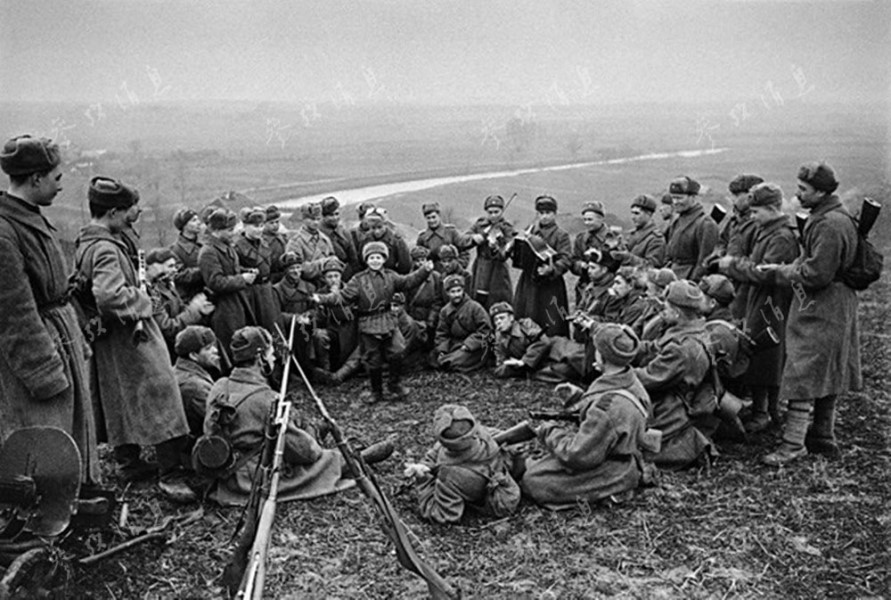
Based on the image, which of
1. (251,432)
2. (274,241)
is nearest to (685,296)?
(251,432)

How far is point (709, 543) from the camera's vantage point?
15.1 feet

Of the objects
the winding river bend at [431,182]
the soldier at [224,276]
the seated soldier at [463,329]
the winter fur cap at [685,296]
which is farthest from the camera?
the winding river bend at [431,182]

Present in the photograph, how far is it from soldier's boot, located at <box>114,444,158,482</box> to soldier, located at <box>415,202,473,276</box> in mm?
4215

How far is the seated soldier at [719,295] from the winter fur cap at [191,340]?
4202mm

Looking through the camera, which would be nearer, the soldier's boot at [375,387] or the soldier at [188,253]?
the soldier at [188,253]

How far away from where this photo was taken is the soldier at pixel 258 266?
744 centimetres

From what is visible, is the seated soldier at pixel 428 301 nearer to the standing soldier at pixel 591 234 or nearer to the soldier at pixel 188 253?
the standing soldier at pixel 591 234

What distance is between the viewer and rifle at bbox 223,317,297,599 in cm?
211

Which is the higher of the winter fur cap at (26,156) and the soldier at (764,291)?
the winter fur cap at (26,156)

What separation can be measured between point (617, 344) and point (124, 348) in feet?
11.1

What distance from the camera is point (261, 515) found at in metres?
2.47

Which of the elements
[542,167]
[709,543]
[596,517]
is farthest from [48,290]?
[542,167]

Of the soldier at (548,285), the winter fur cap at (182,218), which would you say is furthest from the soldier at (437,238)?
the winter fur cap at (182,218)

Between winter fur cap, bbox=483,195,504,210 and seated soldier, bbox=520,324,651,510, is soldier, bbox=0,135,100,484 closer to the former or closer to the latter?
seated soldier, bbox=520,324,651,510
